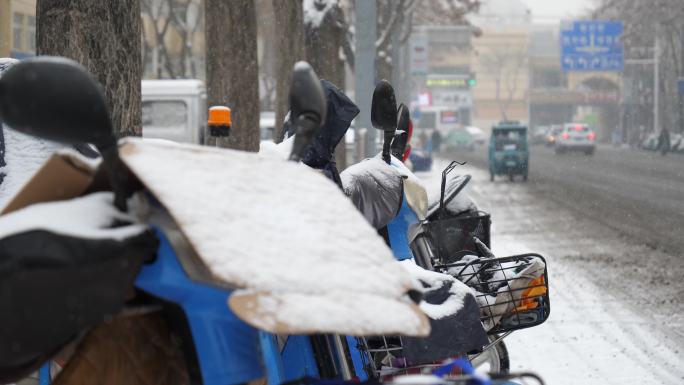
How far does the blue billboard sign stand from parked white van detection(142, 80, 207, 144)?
41152mm

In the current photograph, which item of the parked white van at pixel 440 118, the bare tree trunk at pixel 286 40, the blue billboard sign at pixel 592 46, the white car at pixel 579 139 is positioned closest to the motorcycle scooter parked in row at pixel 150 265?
the bare tree trunk at pixel 286 40

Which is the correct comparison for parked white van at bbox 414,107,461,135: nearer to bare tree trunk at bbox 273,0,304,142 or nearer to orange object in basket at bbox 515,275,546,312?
bare tree trunk at bbox 273,0,304,142

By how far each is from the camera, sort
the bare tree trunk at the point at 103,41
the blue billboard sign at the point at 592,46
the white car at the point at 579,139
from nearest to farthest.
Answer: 1. the bare tree trunk at the point at 103,41
2. the blue billboard sign at the point at 592,46
3. the white car at the point at 579,139

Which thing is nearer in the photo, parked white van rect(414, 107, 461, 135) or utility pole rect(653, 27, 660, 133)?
utility pole rect(653, 27, 660, 133)

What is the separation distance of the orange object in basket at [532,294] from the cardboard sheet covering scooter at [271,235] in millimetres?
2385

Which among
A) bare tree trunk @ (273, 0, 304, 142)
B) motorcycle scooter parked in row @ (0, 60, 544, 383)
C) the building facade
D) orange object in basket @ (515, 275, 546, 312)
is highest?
the building facade

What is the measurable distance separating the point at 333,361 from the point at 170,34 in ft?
185

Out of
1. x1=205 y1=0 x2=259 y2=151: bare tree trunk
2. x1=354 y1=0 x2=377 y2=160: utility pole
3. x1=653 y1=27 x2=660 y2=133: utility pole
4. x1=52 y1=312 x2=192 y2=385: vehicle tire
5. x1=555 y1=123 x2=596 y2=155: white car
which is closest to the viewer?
x1=52 y1=312 x2=192 y2=385: vehicle tire

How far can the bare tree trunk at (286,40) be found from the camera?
16.8 meters

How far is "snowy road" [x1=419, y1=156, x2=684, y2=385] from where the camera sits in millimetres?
6867

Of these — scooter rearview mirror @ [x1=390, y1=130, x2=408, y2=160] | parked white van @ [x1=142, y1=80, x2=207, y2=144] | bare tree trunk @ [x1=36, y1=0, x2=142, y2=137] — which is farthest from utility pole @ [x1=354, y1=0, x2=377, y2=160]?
scooter rearview mirror @ [x1=390, y1=130, x2=408, y2=160]

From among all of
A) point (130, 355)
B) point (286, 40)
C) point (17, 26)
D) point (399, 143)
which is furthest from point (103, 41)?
point (17, 26)

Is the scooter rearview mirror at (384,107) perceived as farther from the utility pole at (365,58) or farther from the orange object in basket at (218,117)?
the utility pole at (365,58)

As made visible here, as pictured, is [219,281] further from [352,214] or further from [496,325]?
[496,325]
